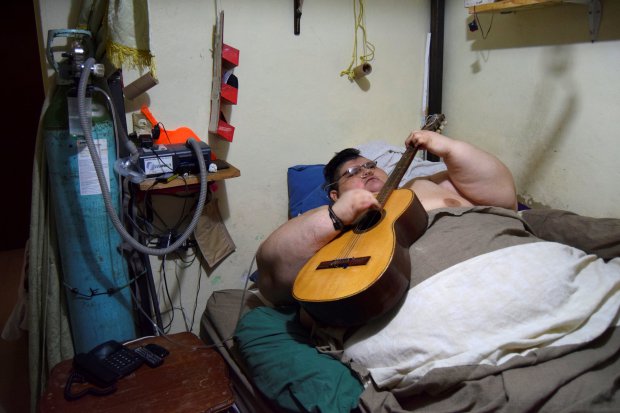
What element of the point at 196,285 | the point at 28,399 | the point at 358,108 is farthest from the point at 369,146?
the point at 28,399

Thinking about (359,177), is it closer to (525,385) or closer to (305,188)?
(305,188)

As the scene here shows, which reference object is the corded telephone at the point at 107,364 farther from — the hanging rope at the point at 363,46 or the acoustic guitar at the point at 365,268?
the hanging rope at the point at 363,46

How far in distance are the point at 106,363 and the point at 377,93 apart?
5.57ft

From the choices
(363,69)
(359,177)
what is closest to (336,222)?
(359,177)

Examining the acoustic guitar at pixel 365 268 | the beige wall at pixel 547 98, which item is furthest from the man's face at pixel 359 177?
the beige wall at pixel 547 98

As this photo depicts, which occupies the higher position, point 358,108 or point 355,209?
point 358,108

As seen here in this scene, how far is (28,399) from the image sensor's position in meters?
1.95

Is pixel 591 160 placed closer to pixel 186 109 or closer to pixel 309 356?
pixel 309 356

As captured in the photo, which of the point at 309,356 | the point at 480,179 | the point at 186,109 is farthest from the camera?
the point at 186,109

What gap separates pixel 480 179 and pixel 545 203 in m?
0.48

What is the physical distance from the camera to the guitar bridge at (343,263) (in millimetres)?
1195

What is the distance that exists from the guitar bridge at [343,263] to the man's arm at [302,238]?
143mm

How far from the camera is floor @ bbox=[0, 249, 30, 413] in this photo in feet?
6.29

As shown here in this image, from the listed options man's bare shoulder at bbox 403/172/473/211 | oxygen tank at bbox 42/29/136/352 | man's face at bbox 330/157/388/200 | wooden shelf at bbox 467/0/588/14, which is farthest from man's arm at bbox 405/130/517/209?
oxygen tank at bbox 42/29/136/352
